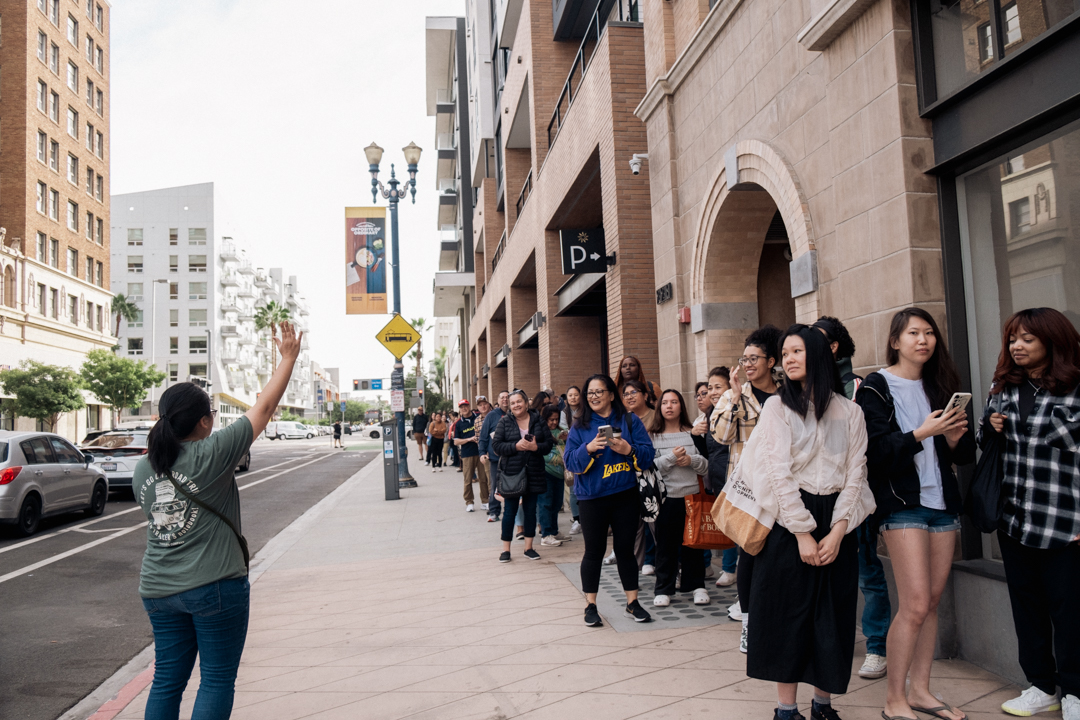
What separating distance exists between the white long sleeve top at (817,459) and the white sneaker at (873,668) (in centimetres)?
149

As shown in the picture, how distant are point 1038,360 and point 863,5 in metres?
3.03

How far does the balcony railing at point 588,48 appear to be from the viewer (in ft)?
39.7

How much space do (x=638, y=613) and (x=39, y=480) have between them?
10.6 metres

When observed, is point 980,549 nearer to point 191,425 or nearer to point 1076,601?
point 1076,601

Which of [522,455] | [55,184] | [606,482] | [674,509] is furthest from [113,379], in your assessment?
[606,482]

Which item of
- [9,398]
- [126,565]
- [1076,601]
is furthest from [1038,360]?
[9,398]

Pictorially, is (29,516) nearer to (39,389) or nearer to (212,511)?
(212,511)

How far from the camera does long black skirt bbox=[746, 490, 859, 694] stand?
3.53 m

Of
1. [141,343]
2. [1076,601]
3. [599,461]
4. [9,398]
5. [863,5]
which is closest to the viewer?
[1076,601]

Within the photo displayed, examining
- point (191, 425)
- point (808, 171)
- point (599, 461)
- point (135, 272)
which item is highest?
point (135, 272)

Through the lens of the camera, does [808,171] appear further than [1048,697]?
Yes

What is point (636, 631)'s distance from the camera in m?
5.69

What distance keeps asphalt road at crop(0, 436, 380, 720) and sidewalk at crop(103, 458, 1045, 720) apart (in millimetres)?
883

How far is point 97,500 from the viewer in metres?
14.5
